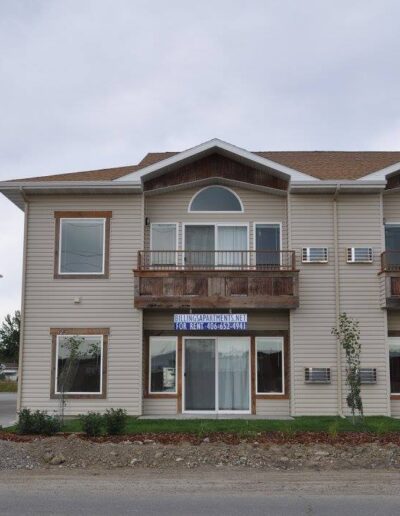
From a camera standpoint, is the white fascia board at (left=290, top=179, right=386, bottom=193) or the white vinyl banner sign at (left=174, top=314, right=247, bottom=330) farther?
the white fascia board at (left=290, top=179, right=386, bottom=193)

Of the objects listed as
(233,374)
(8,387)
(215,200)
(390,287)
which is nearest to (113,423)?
(233,374)

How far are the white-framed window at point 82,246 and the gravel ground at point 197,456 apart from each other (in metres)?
6.54

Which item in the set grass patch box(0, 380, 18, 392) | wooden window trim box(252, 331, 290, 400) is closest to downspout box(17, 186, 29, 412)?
wooden window trim box(252, 331, 290, 400)

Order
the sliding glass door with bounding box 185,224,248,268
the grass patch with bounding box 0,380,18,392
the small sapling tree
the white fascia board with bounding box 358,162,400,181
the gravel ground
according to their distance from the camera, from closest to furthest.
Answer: the gravel ground → the small sapling tree → the white fascia board with bounding box 358,162,400,181 → the sliding glass door with bounding box 185,224,248,268 → the grass patch with bounding box 0,380,18,392

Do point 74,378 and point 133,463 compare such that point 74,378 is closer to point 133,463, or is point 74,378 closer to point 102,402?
point 102,402

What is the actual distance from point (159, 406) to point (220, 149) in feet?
23.3

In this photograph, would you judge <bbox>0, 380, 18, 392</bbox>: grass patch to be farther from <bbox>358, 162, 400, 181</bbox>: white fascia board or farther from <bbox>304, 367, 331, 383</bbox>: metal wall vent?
<bbox>358, 162, 400, 181</bbox>: white fascia board

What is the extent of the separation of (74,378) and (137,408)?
1.85 meters

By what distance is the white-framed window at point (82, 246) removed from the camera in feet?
57.9

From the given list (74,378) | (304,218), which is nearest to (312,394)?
(304,218)

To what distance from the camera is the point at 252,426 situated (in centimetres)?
1428

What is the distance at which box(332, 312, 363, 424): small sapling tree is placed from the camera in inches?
582

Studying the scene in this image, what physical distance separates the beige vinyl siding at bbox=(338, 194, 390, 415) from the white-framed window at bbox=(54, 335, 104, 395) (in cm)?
640

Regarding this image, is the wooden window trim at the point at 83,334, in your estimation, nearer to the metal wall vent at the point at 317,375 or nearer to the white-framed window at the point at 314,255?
the metal wall vent at the point at 317,375
